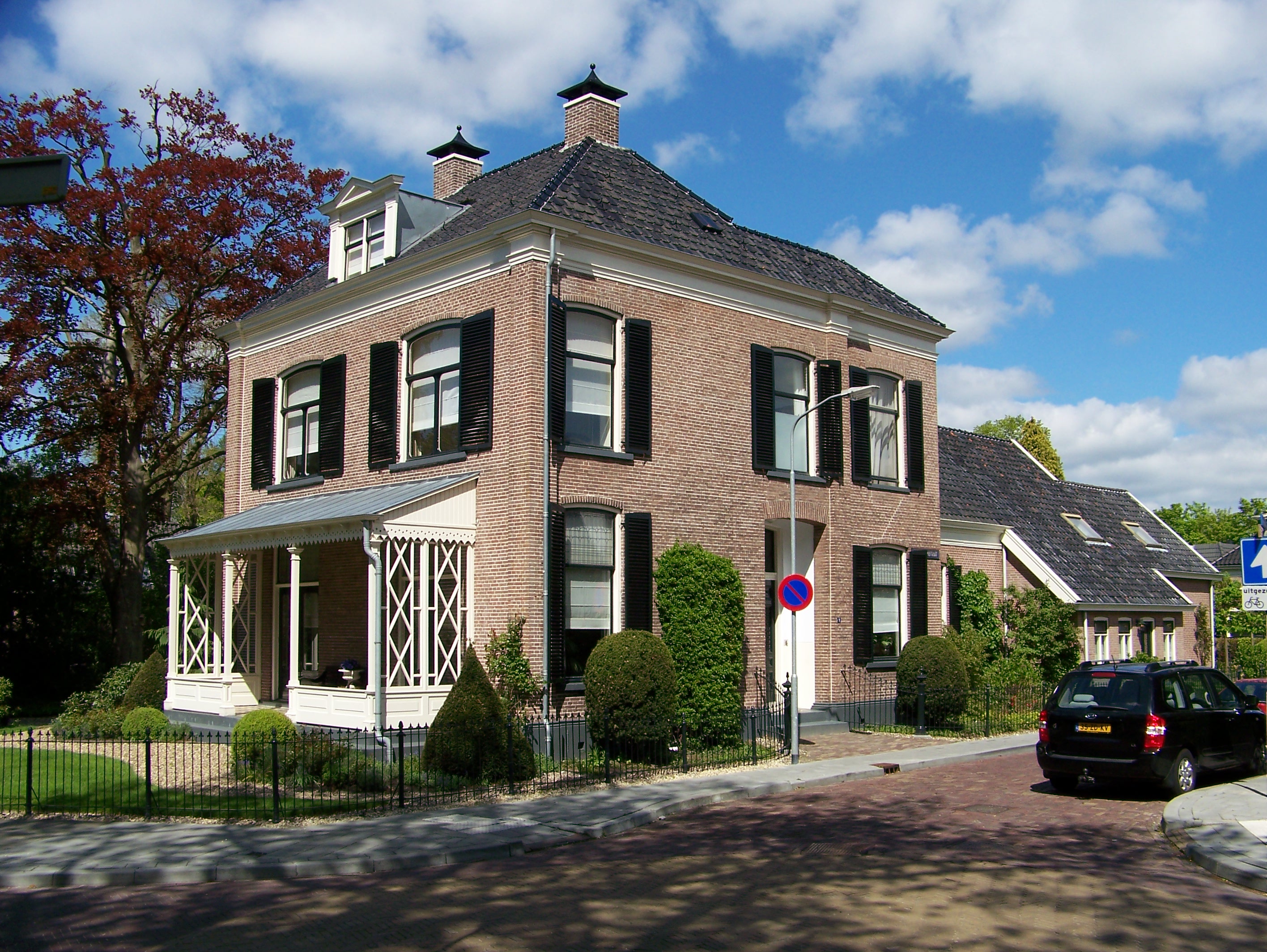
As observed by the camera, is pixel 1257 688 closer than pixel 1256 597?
No

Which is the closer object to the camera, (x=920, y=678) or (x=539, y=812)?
(x=539, y=812)

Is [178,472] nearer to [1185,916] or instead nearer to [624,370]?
[624,370]

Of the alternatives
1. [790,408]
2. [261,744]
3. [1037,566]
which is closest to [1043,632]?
[1037,566]

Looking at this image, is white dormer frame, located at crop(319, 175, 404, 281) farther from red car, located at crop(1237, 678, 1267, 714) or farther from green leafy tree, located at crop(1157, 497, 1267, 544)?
green leafy tree, located at crop(1157, 497, 1267, 544)

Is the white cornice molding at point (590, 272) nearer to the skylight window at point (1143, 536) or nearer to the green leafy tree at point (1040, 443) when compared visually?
the skylight window at point (1143, 536)

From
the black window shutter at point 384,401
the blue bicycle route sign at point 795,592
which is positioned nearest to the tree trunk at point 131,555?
the black window shutter at point 384,401

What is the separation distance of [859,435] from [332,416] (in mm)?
11011

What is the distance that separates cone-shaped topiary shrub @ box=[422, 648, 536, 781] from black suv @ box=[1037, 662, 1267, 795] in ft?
22.9

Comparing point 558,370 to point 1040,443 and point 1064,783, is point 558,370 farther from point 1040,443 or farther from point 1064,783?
point 1040,443

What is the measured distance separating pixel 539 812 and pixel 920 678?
11306mm

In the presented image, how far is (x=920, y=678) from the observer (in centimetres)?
2247

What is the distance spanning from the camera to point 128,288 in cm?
2731

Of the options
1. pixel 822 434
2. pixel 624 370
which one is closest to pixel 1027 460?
pixel 822 434

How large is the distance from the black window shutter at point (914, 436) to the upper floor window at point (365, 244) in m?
12.0
